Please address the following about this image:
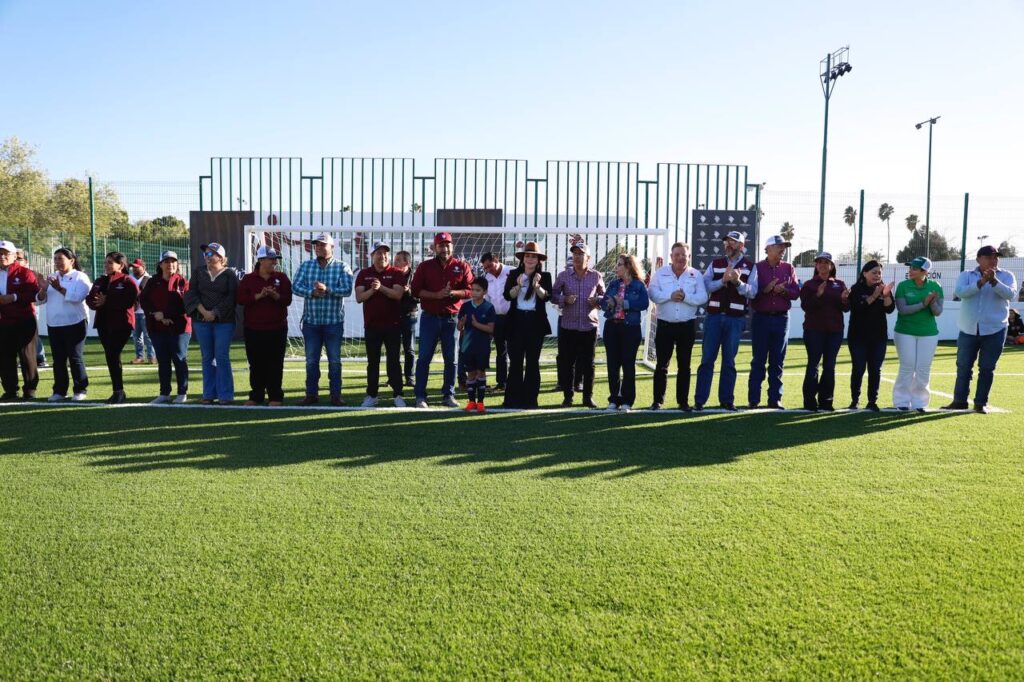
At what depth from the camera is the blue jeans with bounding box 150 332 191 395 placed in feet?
27.0

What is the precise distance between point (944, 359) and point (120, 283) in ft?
44.5

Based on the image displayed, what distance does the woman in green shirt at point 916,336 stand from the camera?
25.9 feet

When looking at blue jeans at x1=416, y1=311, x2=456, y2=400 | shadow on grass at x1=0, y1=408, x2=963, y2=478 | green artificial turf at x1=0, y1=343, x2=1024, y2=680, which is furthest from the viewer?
blue jeans at x1=416, y1=311, x2=456, y2=400

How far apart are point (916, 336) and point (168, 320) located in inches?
312

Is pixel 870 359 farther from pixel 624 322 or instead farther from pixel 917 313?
pixel 624 322

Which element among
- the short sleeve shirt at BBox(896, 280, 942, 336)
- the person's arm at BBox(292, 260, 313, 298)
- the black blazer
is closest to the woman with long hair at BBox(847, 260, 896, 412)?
the short sleeve shirt at BBox(896, 280, 942, 336)

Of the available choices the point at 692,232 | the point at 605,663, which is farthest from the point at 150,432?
the point at 692,232

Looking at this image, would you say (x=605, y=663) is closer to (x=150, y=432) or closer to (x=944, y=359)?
(x=150, y=432)

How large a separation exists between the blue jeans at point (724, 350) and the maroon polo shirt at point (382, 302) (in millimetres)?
3311

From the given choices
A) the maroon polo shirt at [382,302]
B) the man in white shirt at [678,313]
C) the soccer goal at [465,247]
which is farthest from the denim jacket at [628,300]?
the soccer goal at [465,247]

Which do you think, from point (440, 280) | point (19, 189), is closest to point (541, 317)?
point (440, 280)

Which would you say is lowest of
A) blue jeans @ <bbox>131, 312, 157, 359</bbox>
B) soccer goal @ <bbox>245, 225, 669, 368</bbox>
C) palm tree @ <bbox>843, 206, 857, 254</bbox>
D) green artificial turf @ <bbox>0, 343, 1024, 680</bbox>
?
green artificial turf @ <bbox>0, 343, 1024, 680</bbox>

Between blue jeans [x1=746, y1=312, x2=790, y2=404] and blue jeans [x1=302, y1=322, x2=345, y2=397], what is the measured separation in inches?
176

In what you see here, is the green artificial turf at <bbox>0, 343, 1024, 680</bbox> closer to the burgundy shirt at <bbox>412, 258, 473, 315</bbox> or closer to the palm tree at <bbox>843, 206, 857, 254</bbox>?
the burgundy shirt at <bbox>412, 258, 473, 315</bbox>
